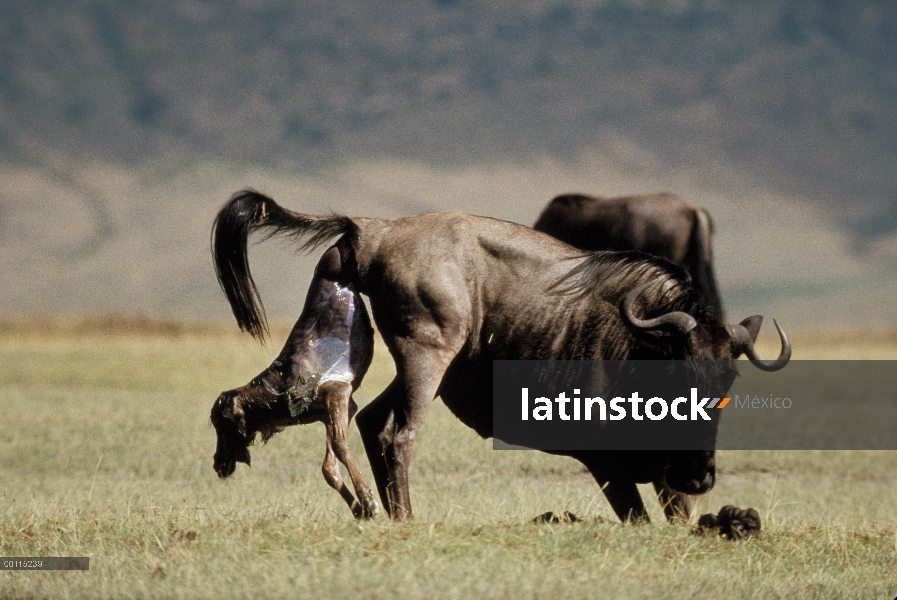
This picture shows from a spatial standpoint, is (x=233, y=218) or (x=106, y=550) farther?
(x=233, y=218)

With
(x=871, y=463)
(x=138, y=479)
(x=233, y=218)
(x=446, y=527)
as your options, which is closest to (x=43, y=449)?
(x=138, y=479)

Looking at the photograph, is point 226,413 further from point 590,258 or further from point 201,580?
point 590,258

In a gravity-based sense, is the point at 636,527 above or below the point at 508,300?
below

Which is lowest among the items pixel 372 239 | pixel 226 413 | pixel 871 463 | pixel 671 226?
pixel 871 463

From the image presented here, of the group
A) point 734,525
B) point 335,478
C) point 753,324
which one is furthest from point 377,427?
point 753,324

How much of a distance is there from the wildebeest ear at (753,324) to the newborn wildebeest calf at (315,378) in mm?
2853

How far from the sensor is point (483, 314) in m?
7.56

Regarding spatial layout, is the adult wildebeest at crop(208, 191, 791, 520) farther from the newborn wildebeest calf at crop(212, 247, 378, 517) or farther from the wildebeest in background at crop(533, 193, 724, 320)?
the wildebeest in background at crop(533, 193, 724, 320)

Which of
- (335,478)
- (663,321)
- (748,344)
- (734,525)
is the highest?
(663,321)

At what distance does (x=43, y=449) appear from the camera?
38.8 feet

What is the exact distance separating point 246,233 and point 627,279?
10.1 ft

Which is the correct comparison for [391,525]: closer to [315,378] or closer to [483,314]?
[315,378]

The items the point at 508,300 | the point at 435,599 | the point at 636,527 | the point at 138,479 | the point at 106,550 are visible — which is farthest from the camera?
the point at 138,479

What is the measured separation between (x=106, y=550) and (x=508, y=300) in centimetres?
334
